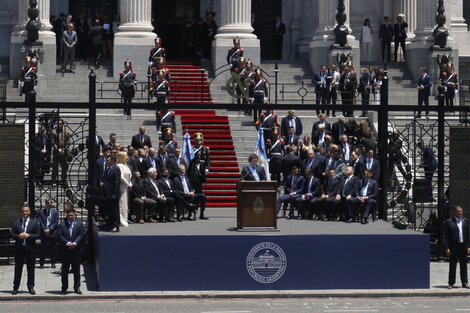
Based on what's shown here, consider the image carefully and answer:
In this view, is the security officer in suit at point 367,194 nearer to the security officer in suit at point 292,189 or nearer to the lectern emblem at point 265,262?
the security officer in suit at point 292,189

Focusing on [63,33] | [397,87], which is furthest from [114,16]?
[397,87]

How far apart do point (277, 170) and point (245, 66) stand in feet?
25.4

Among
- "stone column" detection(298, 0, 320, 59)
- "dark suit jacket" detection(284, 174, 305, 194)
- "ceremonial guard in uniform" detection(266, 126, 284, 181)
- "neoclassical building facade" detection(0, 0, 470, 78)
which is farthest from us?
"stone column" detection(298, 0, 320, 59)

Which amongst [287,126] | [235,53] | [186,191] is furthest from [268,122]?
[235,53]

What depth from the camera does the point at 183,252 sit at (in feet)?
88.6

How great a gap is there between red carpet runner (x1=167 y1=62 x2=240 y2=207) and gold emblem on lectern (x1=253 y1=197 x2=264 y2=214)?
836 cm

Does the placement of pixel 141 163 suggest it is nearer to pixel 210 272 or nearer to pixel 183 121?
pixel 210 272

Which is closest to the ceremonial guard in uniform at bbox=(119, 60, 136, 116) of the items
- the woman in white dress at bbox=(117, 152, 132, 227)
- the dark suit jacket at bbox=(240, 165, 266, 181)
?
the dark suit jacket at bbox=(240, 165, 266, 181)

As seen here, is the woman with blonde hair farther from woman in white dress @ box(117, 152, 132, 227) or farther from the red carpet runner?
woman in white dress @ box(117, 152, 132, 227)

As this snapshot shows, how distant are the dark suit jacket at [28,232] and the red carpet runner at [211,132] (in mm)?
8810

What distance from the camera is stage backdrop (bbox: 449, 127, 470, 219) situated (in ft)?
99.7

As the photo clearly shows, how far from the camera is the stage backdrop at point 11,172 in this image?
96.4 ft

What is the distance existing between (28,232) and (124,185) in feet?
7.47

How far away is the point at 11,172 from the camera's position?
96.7ft
